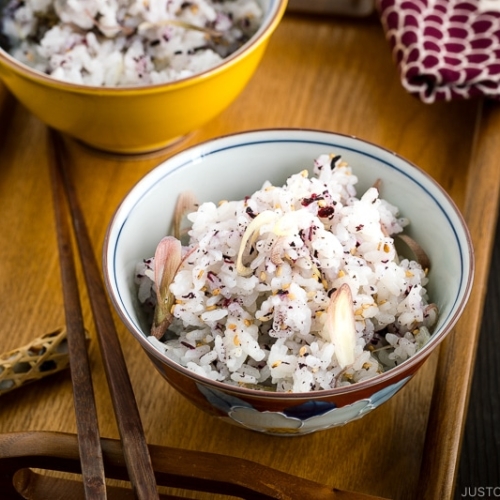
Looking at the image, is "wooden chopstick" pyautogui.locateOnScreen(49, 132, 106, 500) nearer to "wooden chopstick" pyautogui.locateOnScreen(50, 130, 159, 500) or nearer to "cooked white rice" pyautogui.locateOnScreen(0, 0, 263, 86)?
"wooden chopstick" pyautogui.locateOnScreen(50, 130, 159, 500)

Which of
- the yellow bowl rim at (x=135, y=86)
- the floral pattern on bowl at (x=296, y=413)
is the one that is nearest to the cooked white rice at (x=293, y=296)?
the floral pattern on bowl at (x=296, y=413)

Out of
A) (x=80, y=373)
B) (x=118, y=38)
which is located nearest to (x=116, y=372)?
(x=80, y=373)

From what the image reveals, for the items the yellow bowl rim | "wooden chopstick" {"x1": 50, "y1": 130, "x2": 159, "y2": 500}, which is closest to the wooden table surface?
"wooden chopstick" {"x1": 50, "y1": 130, "x2": 159, "y2": 500}

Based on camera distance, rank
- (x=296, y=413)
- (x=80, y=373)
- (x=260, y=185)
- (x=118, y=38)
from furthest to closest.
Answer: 1. (x=118, y=38)
2. (x=260, y=185)
3. (x=80, y=373)
4. (x=296, y=413)

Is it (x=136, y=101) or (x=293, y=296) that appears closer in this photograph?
(x=293, y=296)

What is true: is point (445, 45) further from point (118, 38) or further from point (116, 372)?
point (116, 372)

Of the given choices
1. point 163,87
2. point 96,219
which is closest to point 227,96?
point 163,87

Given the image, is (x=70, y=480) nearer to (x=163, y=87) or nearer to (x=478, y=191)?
(x=163, y=87)
